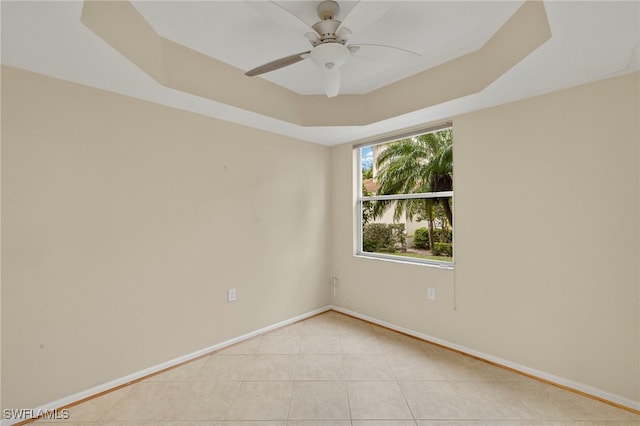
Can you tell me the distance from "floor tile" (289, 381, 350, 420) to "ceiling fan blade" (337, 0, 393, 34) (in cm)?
227

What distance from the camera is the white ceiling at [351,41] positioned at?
133 cm

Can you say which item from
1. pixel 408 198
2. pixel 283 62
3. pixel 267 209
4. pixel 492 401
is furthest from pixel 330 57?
pixel 492 401

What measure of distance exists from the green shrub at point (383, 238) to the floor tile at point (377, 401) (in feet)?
4.93

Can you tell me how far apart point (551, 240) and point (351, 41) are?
210 centimetres

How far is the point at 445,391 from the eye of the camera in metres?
1.98

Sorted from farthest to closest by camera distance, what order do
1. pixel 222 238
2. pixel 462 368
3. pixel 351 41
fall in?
pixel 222 238 → pixel 462 368 → pixel 351 41

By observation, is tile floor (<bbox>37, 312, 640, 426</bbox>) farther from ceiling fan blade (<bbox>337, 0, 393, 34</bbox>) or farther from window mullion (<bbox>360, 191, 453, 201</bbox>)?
ceiling fan blade (<bbox>337, 0, 393, 34</bbox>)

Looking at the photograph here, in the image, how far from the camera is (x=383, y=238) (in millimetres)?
3389

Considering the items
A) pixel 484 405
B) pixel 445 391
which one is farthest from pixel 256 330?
pixel 484 405

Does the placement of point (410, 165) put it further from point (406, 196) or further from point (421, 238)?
point (421, 238)

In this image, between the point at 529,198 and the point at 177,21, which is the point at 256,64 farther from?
the point at 529,198

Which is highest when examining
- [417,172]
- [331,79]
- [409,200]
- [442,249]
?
[331,79]

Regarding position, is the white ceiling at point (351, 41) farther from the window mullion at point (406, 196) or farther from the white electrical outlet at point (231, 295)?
the white electrical outlet at point (231, 295)

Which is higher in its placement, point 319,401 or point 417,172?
point 417,172
